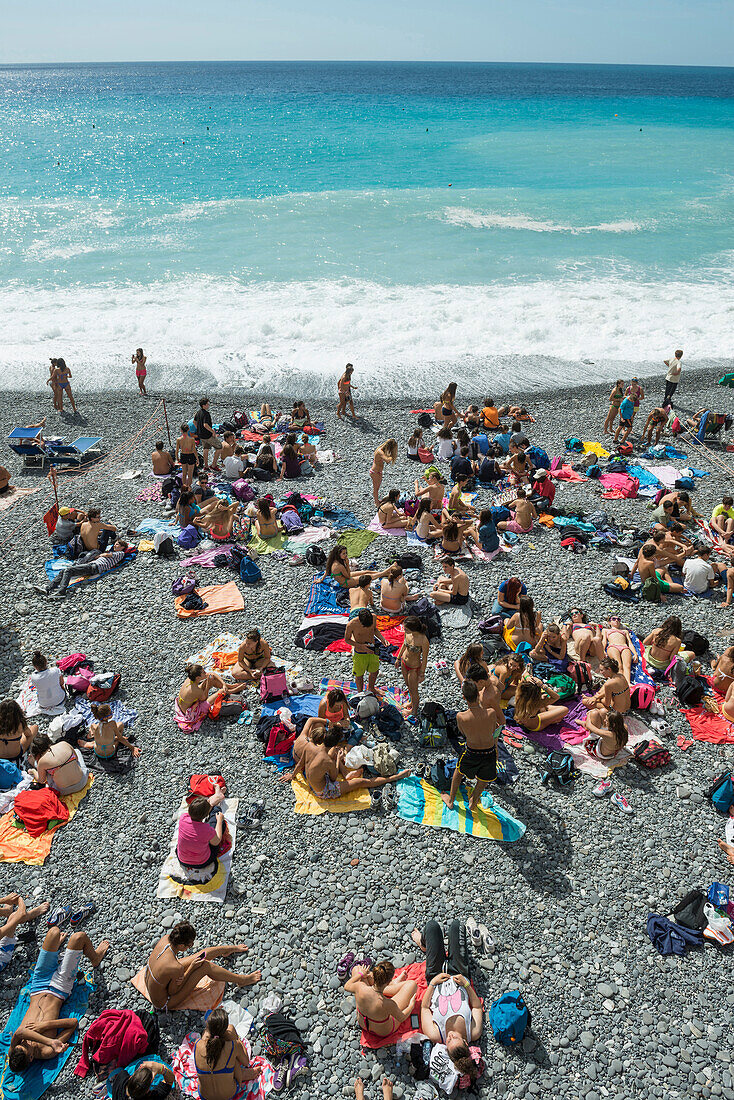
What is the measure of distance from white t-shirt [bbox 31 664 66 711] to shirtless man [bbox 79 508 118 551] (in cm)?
363

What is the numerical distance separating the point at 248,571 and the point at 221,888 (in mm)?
5827

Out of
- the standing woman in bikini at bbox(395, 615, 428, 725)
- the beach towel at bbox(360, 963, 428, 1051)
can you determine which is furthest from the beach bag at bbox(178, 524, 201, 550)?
the beach towel at bbox(360, 963, 428, 1051)

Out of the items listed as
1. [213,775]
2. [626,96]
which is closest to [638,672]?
[213,775]

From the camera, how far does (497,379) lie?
21.5m

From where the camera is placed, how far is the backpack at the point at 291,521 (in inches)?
518

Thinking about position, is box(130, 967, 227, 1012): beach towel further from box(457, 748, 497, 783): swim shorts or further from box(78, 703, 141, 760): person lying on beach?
box(457, 748, 497, 783): swim shorts

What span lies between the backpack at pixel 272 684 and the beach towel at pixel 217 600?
224cm

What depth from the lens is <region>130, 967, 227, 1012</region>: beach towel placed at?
5.97m

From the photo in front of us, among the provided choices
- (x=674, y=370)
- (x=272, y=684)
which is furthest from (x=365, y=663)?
(x=674, y=370)

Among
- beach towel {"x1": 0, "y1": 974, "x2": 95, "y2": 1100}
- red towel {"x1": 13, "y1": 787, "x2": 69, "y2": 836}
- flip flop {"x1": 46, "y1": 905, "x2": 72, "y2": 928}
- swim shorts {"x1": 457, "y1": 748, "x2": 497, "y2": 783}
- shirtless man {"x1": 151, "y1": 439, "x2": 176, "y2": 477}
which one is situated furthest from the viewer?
shirtless man {"x1": 151, "y1": 439, "x2": 176, "y2": 477}

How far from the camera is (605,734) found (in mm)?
8234

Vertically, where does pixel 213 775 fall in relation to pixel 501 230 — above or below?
below

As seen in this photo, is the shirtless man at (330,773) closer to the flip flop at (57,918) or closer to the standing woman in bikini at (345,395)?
the flip flop at (57,918)

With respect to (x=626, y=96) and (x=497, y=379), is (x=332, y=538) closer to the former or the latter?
(x=497, y=379)
